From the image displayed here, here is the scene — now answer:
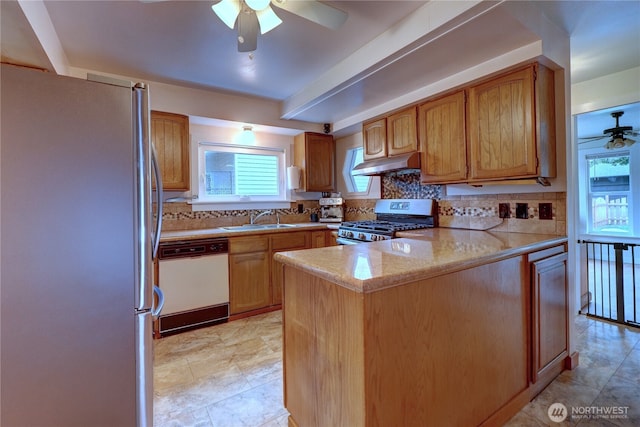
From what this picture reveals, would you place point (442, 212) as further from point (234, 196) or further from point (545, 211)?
point (234, 196)

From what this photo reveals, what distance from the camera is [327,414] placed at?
1219 millimetres

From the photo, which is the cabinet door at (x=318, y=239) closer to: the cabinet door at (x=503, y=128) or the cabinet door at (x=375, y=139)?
the cabinet door at (x=375, y=139)

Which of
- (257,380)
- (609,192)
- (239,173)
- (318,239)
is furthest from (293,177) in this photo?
(609,192)

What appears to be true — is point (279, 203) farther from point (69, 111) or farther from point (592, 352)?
point (592, 352)

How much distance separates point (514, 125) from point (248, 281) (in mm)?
2718

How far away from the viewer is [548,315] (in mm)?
1826

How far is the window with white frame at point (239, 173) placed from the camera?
11.6 ft

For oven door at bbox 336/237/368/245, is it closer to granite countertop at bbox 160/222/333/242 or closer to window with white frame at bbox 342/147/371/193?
granite countertop at bbox 160/222/333/242

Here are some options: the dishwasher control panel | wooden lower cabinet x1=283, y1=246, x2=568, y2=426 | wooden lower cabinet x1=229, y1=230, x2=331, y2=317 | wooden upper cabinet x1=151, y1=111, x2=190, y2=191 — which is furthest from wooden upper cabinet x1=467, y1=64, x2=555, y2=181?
wooden upper cabinet x1=151, y1=111, x2=190, y2=191

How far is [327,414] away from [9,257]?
52.9 inches

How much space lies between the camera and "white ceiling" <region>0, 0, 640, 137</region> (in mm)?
1757

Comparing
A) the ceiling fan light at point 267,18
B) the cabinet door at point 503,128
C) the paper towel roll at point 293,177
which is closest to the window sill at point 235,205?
the paper towel roll at point 293,177

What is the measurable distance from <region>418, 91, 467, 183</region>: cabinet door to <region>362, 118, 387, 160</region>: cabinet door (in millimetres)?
466

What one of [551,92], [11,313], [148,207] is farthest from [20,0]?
[551,92]
